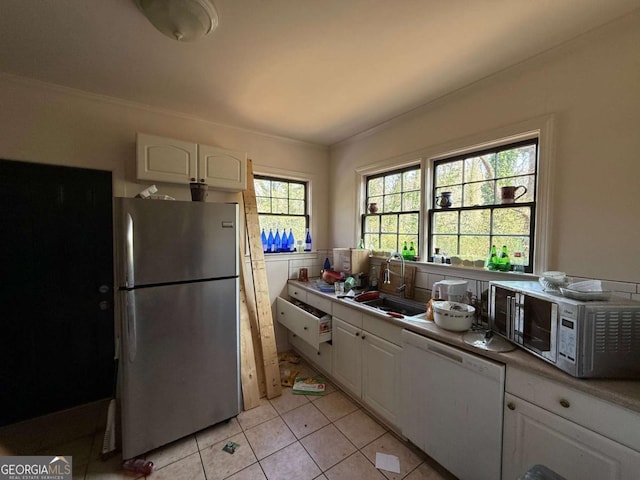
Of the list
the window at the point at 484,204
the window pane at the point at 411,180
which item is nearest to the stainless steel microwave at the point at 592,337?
the window at the point at 484,204

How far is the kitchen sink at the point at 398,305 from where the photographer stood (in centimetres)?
211

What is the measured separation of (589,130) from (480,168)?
0.63 metres

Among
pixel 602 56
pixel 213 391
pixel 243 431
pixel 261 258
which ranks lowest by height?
pixel 243 431

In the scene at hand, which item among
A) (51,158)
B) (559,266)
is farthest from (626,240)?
(51,158)

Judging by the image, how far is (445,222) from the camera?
2219 millimetres

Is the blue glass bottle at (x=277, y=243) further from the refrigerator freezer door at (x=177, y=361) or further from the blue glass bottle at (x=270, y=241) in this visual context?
the refrigerator freezer door at (x=177, y=361)

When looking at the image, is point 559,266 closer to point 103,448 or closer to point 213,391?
point 213,391

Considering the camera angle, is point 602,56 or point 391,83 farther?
point 391,83

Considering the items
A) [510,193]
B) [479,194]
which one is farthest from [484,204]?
[510,193]

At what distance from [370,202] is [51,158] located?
2.84m

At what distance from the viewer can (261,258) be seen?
105 inches

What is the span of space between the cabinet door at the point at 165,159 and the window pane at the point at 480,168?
7.62 feet

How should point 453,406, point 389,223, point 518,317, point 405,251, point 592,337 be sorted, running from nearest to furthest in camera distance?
point 592,337 → point 518,317 → point 453,406 → point 405,251 → point 389,223

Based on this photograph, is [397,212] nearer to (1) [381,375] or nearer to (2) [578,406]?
(1) [381,375]
